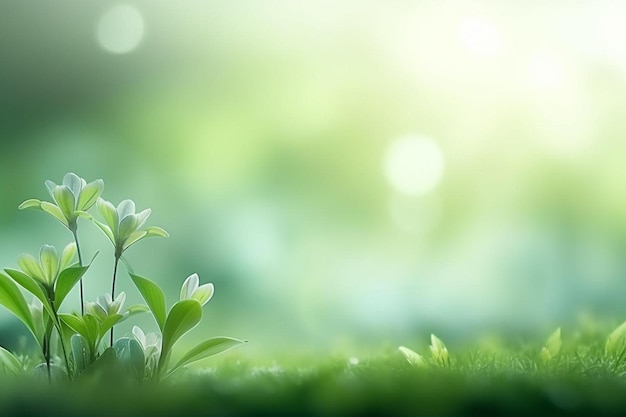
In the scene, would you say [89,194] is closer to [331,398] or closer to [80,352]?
[80,352]

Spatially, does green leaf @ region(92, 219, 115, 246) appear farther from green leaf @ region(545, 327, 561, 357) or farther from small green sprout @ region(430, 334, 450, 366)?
green leaf @ region(545, 327, 561, 357)

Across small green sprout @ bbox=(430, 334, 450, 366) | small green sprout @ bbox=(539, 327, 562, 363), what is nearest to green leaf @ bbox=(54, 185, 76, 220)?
small green sprout @ bbox=(430, 334, 450, 366)

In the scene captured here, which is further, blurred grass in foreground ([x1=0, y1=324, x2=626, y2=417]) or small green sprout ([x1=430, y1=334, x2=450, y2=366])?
small green sprout ([x1=430, y1=334, x2=450, y2=366])

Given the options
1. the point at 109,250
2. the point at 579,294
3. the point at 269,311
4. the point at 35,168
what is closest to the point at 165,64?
the point at 35,168

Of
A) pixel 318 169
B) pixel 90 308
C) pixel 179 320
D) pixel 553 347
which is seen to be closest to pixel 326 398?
pixel 179 320

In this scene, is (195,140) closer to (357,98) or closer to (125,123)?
(125,123)

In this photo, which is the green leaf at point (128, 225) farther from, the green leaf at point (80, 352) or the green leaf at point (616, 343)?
the green leaf at point (616, 343)
